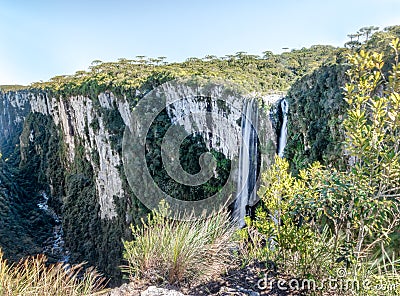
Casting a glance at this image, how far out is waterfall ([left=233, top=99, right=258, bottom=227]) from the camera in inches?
520

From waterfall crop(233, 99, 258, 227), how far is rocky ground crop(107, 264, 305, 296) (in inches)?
387

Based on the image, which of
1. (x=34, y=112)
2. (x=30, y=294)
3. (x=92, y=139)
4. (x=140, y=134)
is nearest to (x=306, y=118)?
(x=30, y=294)

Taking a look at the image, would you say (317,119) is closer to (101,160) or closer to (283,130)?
(283,130)

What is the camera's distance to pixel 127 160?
874 inches

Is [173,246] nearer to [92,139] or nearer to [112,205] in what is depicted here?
[112,205]

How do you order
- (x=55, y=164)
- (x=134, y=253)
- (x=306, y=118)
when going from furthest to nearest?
1. (x=55, y=164)
2. (x=306, y=118)
3. (x=134, y=253)

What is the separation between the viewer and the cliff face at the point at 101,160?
56.4 ft

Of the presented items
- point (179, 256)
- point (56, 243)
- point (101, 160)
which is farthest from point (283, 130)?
point (56, 243)

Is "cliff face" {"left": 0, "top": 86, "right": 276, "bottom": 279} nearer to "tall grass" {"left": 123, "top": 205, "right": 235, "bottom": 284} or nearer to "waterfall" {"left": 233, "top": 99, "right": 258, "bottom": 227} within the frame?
"waterfall" {"left": 233, "top": 99, "right": 258, "bottom": 227}

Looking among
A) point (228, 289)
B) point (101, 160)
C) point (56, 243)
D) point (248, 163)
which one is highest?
point (228, 289)

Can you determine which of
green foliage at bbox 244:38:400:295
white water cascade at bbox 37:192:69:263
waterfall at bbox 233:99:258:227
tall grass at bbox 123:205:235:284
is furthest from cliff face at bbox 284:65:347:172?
white water cascade at bbox 37:192:69:263

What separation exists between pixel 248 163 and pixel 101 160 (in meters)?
15.1

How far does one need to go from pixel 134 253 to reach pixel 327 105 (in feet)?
26.9

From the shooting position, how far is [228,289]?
2.83 metres
